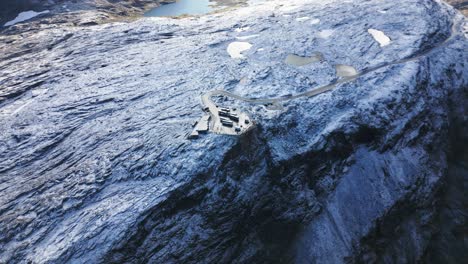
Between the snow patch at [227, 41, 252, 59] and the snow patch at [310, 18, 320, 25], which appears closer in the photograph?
the snow patch at [227, 41, 252, 59]

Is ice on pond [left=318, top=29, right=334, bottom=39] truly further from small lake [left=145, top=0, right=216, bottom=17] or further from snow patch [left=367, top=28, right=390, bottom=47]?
small lake [left=145, top=0, right=216, bottom=17]

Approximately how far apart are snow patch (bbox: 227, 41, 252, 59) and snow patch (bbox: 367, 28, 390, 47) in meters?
17.6

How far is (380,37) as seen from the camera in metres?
39.6

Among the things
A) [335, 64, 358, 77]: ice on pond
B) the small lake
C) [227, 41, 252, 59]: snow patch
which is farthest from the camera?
the small lake

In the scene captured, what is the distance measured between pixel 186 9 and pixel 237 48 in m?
47.5

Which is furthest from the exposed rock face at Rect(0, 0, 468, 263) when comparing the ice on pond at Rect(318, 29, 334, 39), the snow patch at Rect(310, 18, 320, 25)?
the snow patch at Rect(310, 18, 320, 25)

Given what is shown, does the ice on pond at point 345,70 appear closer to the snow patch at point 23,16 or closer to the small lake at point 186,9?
the small lake at point 186,9

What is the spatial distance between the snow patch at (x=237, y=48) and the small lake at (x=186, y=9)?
3801 cm

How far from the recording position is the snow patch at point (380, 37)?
126 ft

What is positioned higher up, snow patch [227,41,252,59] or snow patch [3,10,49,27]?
snow patch [3,10,49,27]

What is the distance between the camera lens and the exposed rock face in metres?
21.9

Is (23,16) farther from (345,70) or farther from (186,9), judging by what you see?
(345,70)

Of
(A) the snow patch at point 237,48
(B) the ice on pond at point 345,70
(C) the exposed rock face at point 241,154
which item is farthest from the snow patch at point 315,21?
(B) the ice on pond at point 345,70

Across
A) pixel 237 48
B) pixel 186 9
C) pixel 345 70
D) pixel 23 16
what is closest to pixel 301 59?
pixel 345 70
